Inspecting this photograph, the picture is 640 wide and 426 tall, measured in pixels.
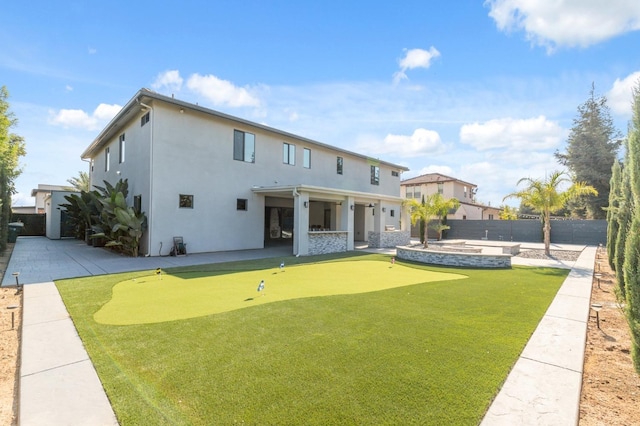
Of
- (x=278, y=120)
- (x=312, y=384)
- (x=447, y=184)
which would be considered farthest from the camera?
(x=447, y=184)

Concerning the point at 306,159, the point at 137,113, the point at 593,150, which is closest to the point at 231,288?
the point at 137,113

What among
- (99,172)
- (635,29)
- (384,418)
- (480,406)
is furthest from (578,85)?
(99,172)

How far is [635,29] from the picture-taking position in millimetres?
7828

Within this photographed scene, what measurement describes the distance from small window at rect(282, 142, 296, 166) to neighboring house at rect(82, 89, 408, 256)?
6 centimetres

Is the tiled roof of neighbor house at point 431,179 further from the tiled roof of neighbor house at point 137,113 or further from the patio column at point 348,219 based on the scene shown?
the patio column at point 348,219

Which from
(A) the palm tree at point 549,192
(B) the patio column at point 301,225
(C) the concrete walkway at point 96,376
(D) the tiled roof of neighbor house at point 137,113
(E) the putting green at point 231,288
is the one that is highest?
(D) the tiled roof of neighbor house at point 137,113

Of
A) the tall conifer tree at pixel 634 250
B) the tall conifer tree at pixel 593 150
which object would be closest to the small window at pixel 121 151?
the tall conifer tree at pixel 634 250

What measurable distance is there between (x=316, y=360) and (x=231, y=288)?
4385 millimetres

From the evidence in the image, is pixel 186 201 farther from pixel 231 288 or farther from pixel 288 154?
pixel 231 288

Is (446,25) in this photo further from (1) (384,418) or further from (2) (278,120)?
(1) (384,418)

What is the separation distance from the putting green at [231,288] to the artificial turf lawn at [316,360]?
1.30ft

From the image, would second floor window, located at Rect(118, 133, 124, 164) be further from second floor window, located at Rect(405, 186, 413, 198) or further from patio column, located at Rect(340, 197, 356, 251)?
second floor window, located at Rect(405, 186, 413, 198)

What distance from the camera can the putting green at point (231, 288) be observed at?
560 cm

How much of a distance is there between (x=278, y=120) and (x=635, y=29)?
1532 centimetres
